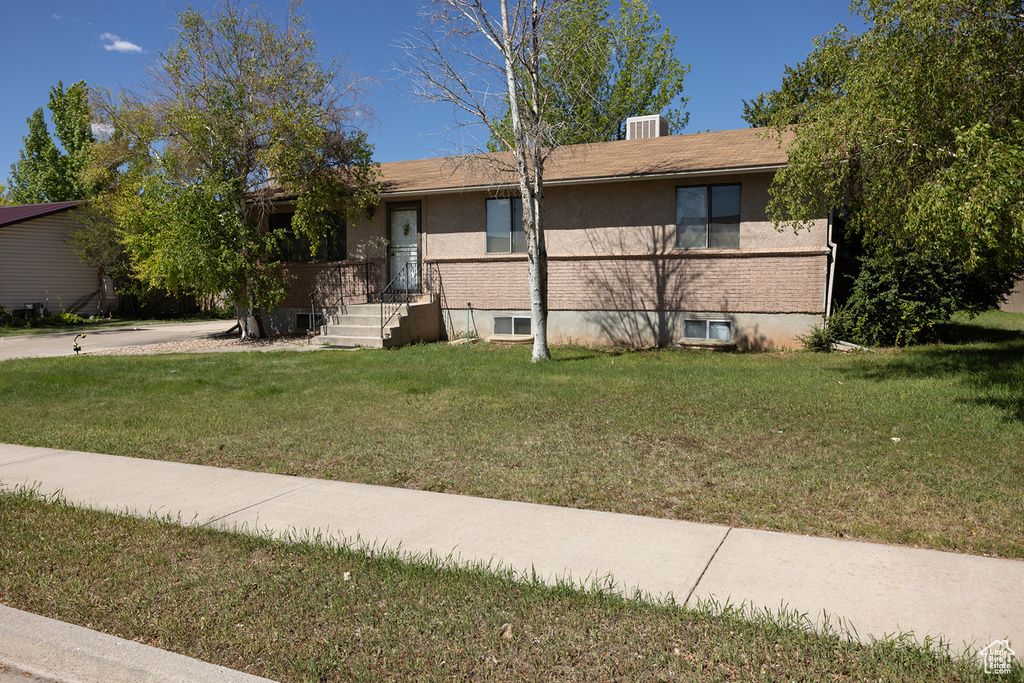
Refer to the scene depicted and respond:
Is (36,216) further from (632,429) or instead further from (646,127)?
(632,429)

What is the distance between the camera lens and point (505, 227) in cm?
1742

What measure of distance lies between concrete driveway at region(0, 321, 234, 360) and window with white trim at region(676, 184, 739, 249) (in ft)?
45.9

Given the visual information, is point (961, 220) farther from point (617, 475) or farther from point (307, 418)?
point (307, 418)

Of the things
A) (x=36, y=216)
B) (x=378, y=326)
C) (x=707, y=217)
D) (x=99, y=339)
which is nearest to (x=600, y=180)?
(x=707, y=217)

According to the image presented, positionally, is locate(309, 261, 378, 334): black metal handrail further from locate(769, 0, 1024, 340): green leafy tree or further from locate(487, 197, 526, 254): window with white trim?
locate(769, 0, 1024, 340): green leafy tree

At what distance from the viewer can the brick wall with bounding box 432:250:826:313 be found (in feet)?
47.9

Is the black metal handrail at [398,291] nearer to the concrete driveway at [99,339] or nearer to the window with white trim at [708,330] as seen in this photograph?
the concrete driveway at [99,339]

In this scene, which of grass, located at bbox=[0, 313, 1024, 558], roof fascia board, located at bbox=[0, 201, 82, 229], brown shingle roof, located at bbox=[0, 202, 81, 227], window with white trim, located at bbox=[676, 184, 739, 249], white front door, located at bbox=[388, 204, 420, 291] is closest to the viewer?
grass, located at bbox=[0, 313, 1024, 558]

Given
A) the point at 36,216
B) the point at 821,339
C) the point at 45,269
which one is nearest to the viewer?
the point at 821,339

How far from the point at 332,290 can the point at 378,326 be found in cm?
347

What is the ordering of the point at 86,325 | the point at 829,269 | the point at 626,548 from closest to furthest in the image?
the point at 626,548 → the point at 829,269 → the point at 86,325

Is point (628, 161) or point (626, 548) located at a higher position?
point (628, 161)

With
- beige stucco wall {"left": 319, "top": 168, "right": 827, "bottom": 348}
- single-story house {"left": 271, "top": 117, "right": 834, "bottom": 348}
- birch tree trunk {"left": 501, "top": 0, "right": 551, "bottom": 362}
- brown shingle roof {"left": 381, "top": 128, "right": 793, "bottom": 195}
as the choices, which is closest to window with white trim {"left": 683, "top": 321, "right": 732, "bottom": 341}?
single-story house {"left": 271, "top": 117, "right": 834, "bottom": 348}

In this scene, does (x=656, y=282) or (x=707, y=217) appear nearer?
(x=707, y=217)
